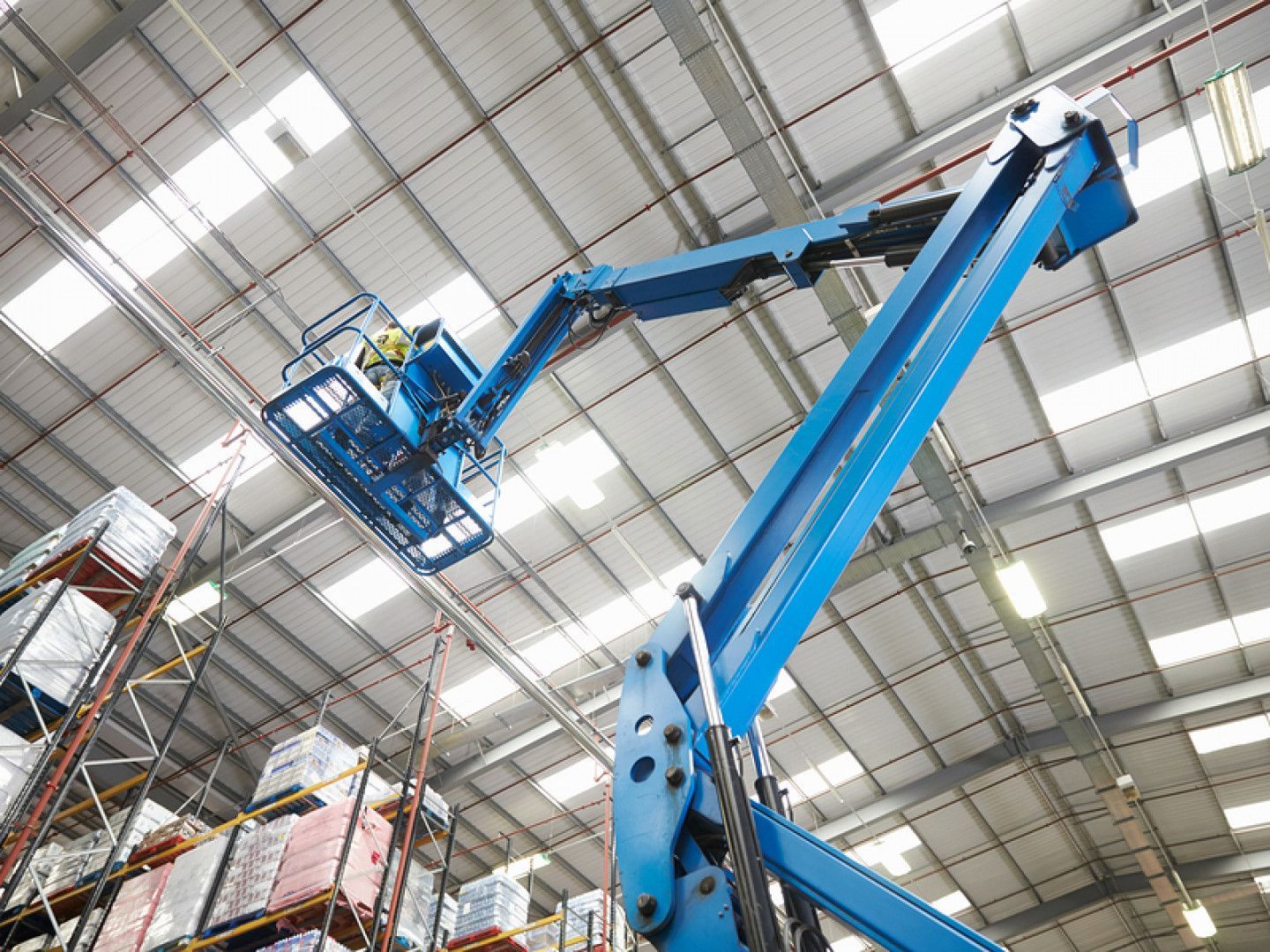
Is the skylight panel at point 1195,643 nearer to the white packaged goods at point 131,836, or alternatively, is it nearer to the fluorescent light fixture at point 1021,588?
the fluorescent light fixture at point 1021,588

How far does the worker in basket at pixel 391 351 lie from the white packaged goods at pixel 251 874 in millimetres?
6144

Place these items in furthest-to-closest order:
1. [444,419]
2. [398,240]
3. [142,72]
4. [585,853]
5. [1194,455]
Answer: [585,853], [1194,455], [398,240], [142,72], [444,419]

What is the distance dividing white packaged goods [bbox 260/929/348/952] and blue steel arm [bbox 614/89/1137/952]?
8.22 m

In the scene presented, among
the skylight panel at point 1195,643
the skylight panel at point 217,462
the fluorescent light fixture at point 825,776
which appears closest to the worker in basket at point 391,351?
the skylight panel at point 217,462

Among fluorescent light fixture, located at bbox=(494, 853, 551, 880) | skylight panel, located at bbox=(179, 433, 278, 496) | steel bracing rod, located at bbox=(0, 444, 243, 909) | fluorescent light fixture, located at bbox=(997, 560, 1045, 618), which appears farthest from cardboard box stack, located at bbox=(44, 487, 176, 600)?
fluorescent light fixture, located at bbox=(997, 560, 1045, 618)

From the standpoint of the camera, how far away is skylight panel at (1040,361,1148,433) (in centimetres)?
1266

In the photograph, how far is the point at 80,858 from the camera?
11242 mm

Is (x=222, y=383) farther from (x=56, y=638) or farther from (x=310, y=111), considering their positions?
(x=56, y=638)

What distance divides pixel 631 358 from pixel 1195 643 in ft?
39.4

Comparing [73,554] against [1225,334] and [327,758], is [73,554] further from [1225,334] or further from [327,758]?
[1225,334]

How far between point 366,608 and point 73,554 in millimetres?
5526

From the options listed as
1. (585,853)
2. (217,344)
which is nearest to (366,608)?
(217,344)

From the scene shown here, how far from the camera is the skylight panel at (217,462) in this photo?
13.3 metres

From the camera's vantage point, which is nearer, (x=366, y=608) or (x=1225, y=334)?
(x=1225, y=334)
